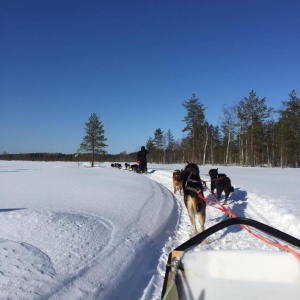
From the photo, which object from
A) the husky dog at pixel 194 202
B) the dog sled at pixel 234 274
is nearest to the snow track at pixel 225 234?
the husky dog at pixel 194 202

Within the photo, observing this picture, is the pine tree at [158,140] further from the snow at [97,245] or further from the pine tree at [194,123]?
the snow at [97,245]

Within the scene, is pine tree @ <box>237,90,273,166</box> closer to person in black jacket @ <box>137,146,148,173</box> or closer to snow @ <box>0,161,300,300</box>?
person in black jacket @ <box>137,146,148,173</box>

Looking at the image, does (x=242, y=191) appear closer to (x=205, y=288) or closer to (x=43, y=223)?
(x=43, y=223)

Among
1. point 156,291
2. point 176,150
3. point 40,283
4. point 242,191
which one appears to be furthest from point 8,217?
point 176,150

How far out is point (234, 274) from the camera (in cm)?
200

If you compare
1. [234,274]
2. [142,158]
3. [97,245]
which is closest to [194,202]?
[97,245]

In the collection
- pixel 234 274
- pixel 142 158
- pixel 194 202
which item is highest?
pixel 142 158

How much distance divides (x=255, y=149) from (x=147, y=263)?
119ft

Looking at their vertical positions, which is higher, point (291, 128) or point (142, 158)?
point (291, 128)

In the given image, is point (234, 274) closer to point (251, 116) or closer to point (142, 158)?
point (142, 158)

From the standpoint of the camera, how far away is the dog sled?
1.90m

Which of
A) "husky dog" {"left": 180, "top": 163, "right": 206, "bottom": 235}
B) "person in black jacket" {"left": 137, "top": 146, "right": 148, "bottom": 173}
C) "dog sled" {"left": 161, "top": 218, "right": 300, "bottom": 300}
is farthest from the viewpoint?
"person in black jacket" {"left": 137, "top": 146, "right": 148, "bottom": 173}

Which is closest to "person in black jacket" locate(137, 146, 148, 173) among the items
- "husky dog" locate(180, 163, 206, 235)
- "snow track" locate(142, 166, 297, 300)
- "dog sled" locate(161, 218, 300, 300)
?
"snow track" locate(142, 166, 297, 300)

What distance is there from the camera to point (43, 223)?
4215mm
